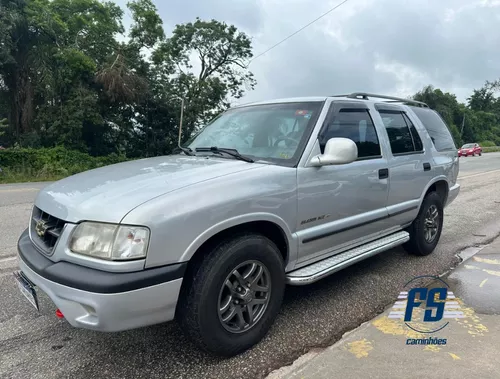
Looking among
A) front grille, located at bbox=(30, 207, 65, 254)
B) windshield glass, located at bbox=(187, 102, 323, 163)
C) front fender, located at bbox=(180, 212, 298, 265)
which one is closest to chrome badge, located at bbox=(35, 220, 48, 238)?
front grille, located at bbox=(30, 207, 65, 254)

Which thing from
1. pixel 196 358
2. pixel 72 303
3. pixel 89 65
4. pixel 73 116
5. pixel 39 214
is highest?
pixel 89 65

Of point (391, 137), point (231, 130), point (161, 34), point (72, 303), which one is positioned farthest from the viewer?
point (161, 34)

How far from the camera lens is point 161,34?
2955 cm

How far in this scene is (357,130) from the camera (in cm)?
372

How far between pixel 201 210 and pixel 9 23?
25.3m

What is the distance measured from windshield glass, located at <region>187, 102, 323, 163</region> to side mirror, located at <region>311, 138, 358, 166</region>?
19 cm

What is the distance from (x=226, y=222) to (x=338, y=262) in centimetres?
128

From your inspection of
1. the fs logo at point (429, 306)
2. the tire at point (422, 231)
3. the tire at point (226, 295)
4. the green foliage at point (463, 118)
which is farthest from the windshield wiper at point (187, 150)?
the green foliage at point (463, 118)

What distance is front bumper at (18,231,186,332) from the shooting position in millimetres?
2105

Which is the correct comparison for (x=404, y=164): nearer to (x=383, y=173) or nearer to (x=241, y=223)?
(x=383, y=173)

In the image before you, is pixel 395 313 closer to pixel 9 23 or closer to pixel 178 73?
pixel 9 23

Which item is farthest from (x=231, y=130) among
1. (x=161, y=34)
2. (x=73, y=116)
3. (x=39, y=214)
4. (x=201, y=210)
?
(x=161, y=34)

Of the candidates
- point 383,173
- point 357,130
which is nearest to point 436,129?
point 383,173

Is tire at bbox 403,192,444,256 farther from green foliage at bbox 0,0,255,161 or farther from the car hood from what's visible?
green foliage at bbox 0,0,255,161
